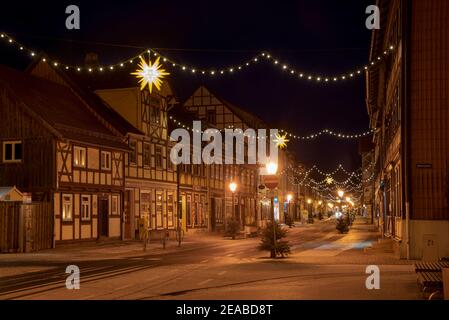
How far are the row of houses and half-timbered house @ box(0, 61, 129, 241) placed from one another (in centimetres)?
5

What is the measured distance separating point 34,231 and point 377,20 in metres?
18.6

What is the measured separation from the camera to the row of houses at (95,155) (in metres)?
33.5

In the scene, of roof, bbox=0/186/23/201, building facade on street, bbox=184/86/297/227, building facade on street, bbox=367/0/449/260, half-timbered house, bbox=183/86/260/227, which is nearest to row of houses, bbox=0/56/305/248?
A: roof, bbox=0/186/23/201

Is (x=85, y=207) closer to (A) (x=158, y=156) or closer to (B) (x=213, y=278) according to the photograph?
(A) (x=158, y=156)

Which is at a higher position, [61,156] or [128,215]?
[61,156]

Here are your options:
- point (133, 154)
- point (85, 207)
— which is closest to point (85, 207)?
point (85, 207)

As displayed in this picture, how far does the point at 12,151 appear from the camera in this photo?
1350 inches

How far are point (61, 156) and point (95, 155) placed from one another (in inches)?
138

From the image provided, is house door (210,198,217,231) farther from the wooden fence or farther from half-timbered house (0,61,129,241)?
the wooden fence
